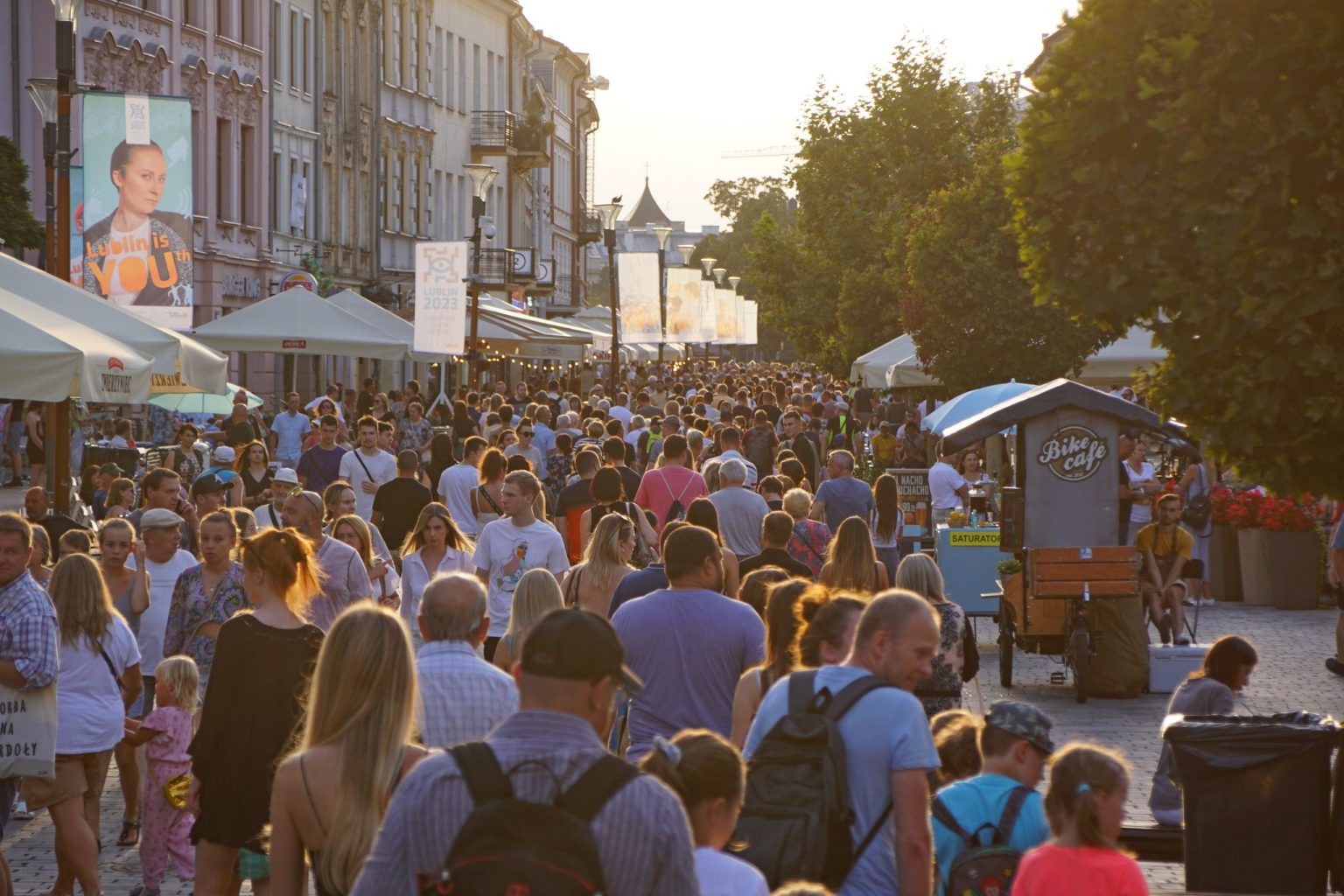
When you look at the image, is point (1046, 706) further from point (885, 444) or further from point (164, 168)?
point (885, 444)

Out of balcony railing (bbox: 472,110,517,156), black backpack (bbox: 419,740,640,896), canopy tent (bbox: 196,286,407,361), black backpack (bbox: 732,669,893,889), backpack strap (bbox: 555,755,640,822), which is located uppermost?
balcony railing (bbox: 472,110,517,156)

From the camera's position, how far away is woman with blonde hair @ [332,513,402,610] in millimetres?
11172

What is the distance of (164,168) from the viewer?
693 inches

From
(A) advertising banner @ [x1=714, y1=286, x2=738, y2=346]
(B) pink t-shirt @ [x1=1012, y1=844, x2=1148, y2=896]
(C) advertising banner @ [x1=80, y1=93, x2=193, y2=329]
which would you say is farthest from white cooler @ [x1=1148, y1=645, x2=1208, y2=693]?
(A) advertising banner @ [x1=714, y1=286, x2=738, y2=346]

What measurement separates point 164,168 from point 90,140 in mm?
670

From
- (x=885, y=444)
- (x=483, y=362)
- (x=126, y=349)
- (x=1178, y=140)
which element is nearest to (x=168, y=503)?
(x=126, y=349)

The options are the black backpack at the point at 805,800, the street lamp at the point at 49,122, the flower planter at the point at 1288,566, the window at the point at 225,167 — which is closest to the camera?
the black backpack at the point at 805,800

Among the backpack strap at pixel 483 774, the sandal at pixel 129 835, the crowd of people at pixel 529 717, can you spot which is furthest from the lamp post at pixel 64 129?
the backpack strap at pixel 483 774

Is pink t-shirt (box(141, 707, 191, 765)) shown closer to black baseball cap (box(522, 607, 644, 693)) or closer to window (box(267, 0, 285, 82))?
black baseball cap (box(522, 607, 644, 693))

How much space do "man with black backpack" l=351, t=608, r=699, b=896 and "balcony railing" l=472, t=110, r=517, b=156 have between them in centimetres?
6681

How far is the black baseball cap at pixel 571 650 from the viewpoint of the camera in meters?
3.79

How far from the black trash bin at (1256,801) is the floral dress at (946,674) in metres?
1.04

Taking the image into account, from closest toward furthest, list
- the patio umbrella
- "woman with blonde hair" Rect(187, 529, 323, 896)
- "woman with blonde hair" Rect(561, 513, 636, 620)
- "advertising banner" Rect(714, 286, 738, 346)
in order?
1. "woman with blonde hair" Rect(187, 529, 323, 896)
2. "woman with blonde hair" Rect(561, 513, 636, 620)
3. the patio umbrella
4. "advertising banner" Rect(714, 286, 738, 346)

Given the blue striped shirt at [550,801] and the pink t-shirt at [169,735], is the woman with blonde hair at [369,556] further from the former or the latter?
the blue striped shirt at [550,801]
